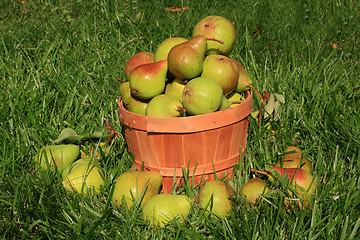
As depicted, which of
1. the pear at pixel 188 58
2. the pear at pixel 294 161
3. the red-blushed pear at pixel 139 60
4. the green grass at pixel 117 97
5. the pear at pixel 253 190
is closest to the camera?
the green grass at pixel 117 97

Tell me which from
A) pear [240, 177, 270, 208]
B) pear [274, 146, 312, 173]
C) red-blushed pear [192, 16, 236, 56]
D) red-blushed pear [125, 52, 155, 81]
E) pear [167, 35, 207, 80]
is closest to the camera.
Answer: pear [240, 177, 270, 208]

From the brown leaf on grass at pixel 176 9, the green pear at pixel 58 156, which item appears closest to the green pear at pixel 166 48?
the green pear at pixel 58 156

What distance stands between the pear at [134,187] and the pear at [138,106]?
376 millimetres

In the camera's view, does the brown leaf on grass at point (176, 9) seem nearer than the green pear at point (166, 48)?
No

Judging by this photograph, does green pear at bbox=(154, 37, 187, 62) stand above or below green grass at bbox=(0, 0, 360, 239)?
above

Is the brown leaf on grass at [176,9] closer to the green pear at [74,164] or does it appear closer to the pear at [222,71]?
the pear at [222,71]

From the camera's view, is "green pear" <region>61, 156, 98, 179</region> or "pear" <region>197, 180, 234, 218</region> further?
"green pear" <region>61, 156, 98, 179</region>

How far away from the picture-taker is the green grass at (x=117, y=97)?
1.95 meters

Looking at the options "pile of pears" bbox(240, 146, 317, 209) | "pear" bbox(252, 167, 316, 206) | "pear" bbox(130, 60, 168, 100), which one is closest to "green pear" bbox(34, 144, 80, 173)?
"pear" bbox(130, 60, 168, 100)

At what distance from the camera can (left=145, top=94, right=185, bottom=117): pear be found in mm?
2193

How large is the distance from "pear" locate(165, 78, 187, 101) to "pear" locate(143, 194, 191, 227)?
601 millimetres

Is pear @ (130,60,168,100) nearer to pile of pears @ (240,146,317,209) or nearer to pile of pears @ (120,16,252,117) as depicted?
pile of pears @ (120,16,252,117)

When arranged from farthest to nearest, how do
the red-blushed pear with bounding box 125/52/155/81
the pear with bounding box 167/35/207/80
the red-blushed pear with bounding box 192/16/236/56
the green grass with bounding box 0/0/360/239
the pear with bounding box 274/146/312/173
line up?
1. the red-blushed pear with bounding box 125/52/155/81
2. the red-blushed pear with bounding box 192/16/236/56
3. the pear with bounding box 274/146/312/173
4. the pear with bounding box 167/35/207/80
5. the green grass with bounding box 0/0/360/239

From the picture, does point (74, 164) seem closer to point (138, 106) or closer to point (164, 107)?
point (138, 106)
